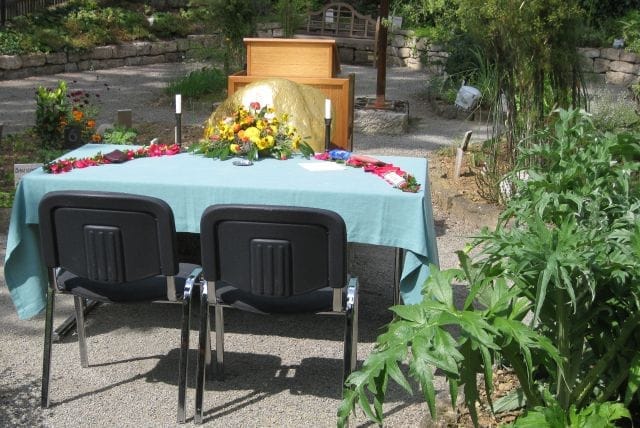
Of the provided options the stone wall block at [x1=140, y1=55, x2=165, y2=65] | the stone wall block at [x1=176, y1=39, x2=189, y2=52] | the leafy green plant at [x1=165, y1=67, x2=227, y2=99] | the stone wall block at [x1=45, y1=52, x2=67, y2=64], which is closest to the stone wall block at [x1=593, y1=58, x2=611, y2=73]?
the leafy green plant at [x1=165, y1=67, x2=227, y2=99]

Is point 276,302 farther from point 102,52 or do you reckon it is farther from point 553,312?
point 102,52

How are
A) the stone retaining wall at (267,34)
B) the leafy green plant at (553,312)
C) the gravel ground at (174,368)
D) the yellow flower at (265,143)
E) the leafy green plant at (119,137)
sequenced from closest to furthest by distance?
the leafy green plant at (553,312) < the gravel ground at (174,368) < the yellow flower at (265,143) < the leafy green plant at (119,137) < the stone retaining wall at (267,34)

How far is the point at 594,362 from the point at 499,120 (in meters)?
4.02

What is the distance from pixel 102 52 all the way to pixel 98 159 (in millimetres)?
11341

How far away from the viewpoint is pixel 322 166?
16.0ft

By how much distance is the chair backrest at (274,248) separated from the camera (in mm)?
3547

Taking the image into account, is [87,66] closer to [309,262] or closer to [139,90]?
[139,90]

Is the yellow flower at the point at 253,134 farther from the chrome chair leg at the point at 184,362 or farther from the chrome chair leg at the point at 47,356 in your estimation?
the chrome chair leg at the point at 47,356

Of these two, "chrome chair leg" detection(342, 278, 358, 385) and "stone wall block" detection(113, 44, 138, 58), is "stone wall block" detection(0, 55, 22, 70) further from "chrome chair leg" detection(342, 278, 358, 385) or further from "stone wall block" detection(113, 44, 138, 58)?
"chrome chair leg" detection(342, 278, 358, 385)

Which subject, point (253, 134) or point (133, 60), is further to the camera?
point (133, 60)

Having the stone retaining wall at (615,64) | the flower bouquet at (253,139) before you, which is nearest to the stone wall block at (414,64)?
the stone retaining wall at (615,64)

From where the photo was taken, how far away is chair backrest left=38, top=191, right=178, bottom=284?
3.68 m

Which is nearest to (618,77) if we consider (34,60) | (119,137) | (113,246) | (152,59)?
(152,59)

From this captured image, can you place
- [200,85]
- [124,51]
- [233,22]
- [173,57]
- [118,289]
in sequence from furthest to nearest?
[173,57]
[124,51]
[233,22]
[200,85]
[118,289]
